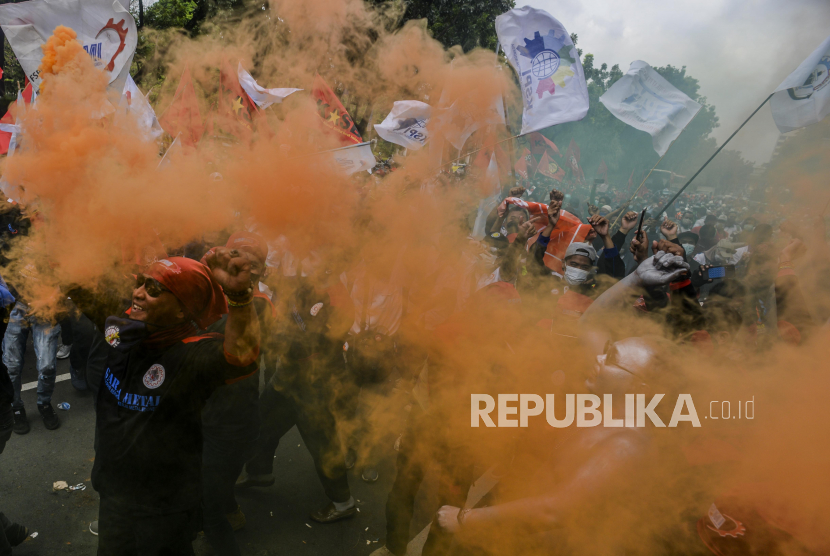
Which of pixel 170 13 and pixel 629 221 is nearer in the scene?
pixel 629 221

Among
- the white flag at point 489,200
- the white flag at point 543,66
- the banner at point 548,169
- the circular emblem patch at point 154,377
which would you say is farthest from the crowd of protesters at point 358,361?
the banner at point 548,169

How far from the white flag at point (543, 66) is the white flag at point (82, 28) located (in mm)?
4174

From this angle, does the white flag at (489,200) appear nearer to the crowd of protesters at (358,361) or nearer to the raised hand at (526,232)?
the crowd of protesters at (358,361)

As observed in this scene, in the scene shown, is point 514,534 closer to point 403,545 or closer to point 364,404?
point 403,545

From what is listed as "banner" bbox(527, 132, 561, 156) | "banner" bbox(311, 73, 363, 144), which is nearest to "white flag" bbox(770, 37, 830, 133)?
"banner" bbox(311, 73, 363, 144)

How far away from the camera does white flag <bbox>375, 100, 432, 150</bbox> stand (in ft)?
18.6

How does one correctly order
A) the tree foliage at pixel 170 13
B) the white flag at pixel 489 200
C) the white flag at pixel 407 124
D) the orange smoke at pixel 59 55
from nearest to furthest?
the orange smoke at pixel 59 55 < the white flag at pixel 407 124 < the white flag at pixel 489 200 < the tree foliage at pixel 170 13

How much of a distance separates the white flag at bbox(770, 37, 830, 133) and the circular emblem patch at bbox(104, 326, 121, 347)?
574cm

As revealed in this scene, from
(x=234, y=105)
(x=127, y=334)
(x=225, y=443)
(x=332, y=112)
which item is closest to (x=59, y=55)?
(x=127, y=334)

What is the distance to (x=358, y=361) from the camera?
3619 millimetres

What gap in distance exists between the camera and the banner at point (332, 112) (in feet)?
16.3

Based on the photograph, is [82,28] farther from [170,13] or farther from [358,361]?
[170,13]

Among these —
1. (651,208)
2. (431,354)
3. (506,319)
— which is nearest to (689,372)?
(506,319)

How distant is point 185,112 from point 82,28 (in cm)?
135
